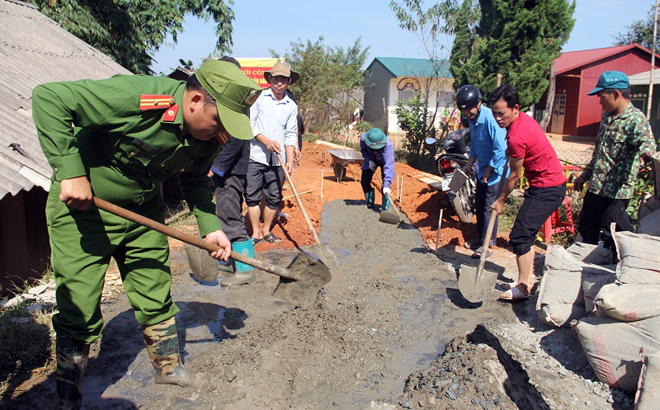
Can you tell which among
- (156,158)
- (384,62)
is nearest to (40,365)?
(156,158)

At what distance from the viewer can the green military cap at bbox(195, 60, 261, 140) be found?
2350 millimetres

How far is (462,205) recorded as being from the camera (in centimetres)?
623

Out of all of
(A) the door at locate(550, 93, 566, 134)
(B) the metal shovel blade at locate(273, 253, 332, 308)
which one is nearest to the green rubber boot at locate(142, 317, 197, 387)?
(B) the metal shovel blade at locate(273, 253, 332, 308)

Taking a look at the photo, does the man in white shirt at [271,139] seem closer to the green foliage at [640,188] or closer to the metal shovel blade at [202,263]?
the metal shovel blade at [202,263]

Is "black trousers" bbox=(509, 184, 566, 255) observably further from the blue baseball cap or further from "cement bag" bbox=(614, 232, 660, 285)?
the blue baseball cap

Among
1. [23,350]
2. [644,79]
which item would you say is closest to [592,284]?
[23,350]

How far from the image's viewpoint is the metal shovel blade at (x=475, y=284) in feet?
13.3

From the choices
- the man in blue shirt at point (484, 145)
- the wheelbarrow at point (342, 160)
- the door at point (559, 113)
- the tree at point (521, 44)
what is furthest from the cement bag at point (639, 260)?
the door at point (559, 113)

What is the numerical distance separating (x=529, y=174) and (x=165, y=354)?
3252 mm

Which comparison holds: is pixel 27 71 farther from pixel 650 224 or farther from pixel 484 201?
pixel 650 224

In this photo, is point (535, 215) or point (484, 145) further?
point (484, 145)

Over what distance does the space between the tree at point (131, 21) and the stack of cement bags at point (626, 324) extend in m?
10.9

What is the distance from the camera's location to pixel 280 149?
546cm

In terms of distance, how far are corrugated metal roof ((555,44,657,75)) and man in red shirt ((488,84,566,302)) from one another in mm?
16348
